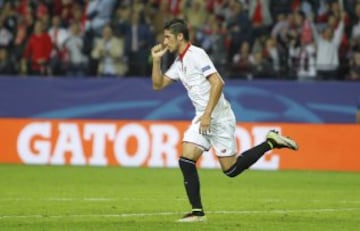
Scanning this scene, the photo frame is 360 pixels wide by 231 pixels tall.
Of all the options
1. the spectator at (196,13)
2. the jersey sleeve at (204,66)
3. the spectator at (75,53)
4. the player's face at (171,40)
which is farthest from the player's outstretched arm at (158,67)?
the spectator at (75,53)

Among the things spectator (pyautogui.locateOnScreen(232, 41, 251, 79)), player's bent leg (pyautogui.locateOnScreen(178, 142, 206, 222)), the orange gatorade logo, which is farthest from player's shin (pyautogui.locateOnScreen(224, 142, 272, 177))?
spectator (pyautogui.locateOnScreen(232, 41, 251, 79))

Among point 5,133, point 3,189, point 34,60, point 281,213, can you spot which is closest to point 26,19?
point 34,60

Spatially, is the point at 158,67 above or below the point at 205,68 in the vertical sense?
below

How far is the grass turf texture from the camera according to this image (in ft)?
41.4

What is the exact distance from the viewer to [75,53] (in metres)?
26.9

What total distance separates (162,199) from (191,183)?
342 centimetres

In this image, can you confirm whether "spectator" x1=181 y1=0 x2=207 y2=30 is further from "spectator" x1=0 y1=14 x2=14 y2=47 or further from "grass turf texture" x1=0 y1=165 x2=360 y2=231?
"grass turf texture" x1=0 y1=165 x2=360 y2=231

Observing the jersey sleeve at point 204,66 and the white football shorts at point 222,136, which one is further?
the white football shorts at point 222,136

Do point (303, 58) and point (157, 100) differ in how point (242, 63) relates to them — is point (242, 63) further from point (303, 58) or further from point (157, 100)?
point (157, 100)

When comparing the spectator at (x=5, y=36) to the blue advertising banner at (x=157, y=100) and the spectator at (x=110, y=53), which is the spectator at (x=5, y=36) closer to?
the blue advertising banner at (x=157, y=100)

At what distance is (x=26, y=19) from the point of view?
27.8m

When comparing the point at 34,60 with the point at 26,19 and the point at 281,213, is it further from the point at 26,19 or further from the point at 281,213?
the point at 281,213

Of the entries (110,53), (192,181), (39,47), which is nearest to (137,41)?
(110,53)

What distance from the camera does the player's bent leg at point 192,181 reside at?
1268 cm
